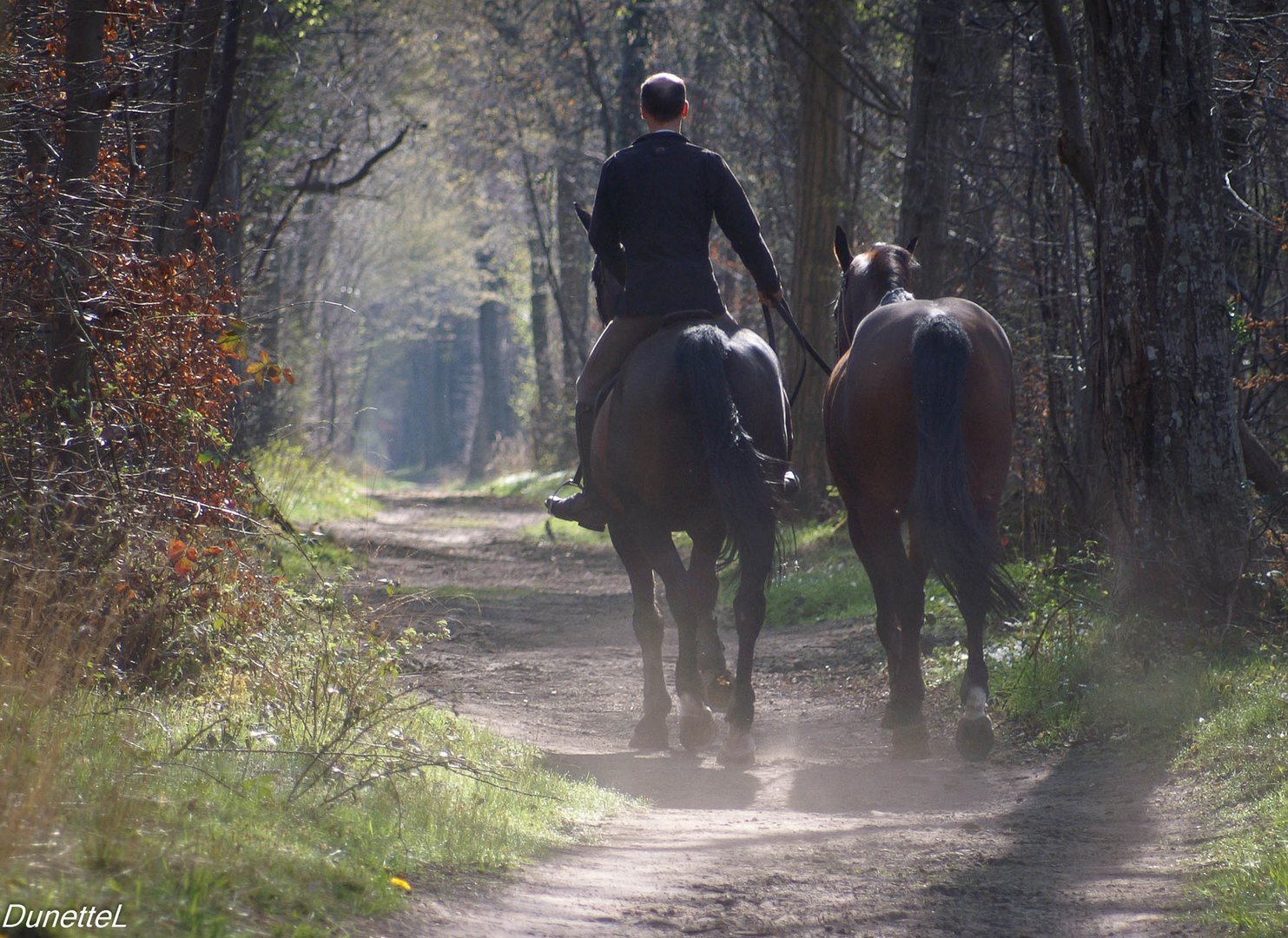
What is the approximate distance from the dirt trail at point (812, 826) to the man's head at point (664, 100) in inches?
125

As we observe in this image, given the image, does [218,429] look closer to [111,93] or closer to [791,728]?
[111,93]

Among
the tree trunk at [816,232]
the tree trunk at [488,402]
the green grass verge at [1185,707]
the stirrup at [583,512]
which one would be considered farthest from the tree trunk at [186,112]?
the tree trunk at [488,402]

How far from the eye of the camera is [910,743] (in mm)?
6305

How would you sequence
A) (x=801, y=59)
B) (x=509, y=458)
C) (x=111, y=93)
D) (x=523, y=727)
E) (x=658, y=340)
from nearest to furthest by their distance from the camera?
(x=111, y=93) < (x=658, y=340) < (x=523, y=727) < (x=801, y=59) < (x=509, y=458)

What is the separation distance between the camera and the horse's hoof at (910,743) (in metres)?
6.30

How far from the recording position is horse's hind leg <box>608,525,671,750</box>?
6.59 metres

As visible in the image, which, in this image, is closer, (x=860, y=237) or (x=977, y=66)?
(x=977, y=66)

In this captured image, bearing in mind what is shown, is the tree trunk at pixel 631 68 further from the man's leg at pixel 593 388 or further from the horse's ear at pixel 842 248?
the man's leg at pixel 593 388

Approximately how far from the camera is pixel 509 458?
121ft

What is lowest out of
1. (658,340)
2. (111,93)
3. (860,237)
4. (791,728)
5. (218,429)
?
(791,728)

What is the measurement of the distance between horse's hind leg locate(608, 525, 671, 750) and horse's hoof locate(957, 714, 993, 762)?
1.47 m

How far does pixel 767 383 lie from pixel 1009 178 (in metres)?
6.49

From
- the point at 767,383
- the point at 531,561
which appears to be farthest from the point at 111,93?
the point at 531,561

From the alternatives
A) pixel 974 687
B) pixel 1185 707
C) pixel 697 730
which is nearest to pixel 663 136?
pixel 697 730
